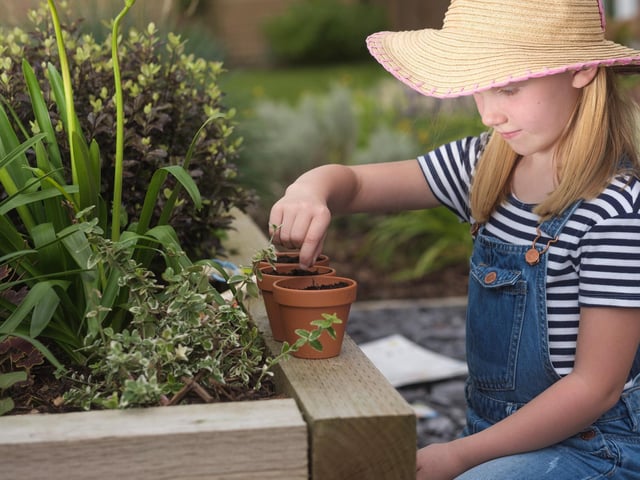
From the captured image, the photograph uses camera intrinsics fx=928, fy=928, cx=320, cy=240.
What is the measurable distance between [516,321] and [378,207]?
447mm

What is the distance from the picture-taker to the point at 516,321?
1747 millimetres

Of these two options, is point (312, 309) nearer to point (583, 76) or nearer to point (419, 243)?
point (583, 76)

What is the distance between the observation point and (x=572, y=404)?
5.11ft

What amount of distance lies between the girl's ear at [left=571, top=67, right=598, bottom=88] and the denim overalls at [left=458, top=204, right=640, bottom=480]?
23 cm

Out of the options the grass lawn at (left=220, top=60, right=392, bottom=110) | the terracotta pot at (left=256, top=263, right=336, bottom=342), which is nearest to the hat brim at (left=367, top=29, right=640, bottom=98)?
the terracotta pot at (left=256, top=263, right=336, bottom=342)

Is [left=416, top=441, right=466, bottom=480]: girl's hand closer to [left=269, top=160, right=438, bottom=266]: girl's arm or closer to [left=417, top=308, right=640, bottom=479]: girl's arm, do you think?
[left=417, top=308, right=640, bottom=479]: girl's arm

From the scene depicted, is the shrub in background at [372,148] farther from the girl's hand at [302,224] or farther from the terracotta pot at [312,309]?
the terracotta pot at [312,309]

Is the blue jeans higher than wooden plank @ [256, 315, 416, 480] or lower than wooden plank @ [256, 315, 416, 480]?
lower

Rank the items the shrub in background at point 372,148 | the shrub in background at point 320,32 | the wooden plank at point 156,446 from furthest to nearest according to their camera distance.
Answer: the shrub in background at point 320,32, the shrub in background at point 372,148, the wooden plank at point 156,446

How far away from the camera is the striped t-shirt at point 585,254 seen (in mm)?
1568

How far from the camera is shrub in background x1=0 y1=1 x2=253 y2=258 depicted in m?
2.09

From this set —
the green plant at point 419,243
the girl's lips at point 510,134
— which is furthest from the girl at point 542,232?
the green plant at point 419,243

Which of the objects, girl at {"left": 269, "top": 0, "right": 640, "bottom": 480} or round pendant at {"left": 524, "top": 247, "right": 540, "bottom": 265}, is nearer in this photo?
girl at {"left": 269, "top": 0, "right": 640, "bottom": 480}

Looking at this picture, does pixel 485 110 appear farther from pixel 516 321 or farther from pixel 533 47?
pixel 516 321
